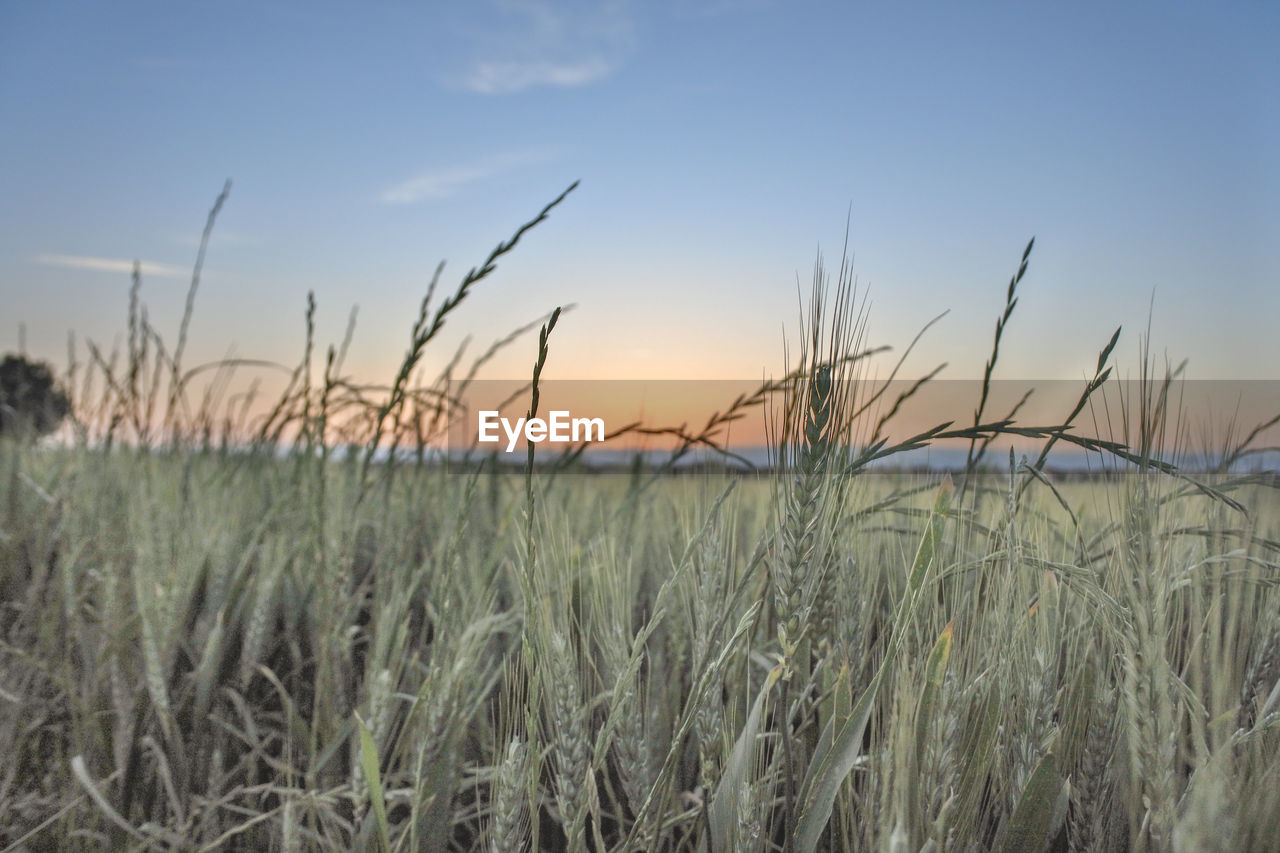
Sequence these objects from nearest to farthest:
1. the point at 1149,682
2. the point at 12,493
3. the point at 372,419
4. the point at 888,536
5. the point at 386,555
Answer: the point at 1149,682, the point at 888,536, the point at 386,555, the point at 372,419, the point at 12,493

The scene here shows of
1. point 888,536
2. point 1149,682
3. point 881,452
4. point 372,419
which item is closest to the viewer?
point 1149,682

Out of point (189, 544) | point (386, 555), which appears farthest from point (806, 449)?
point (189, 544)

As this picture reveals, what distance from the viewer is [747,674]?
101 centimetres

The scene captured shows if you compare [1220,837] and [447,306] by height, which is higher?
[447,306]

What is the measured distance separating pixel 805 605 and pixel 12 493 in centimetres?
305

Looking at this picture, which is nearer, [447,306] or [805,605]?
[805,605]

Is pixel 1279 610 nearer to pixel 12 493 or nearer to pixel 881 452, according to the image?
pixel 881 452

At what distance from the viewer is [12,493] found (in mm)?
2734

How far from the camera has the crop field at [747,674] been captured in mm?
745

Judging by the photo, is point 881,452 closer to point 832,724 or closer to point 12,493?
point 832,724

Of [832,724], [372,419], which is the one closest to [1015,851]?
[832,724]

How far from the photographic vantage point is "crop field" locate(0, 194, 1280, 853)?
0.74 m

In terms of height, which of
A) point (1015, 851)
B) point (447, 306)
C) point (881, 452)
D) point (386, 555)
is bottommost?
point (1015, 851)

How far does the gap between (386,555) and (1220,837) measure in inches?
63.1
